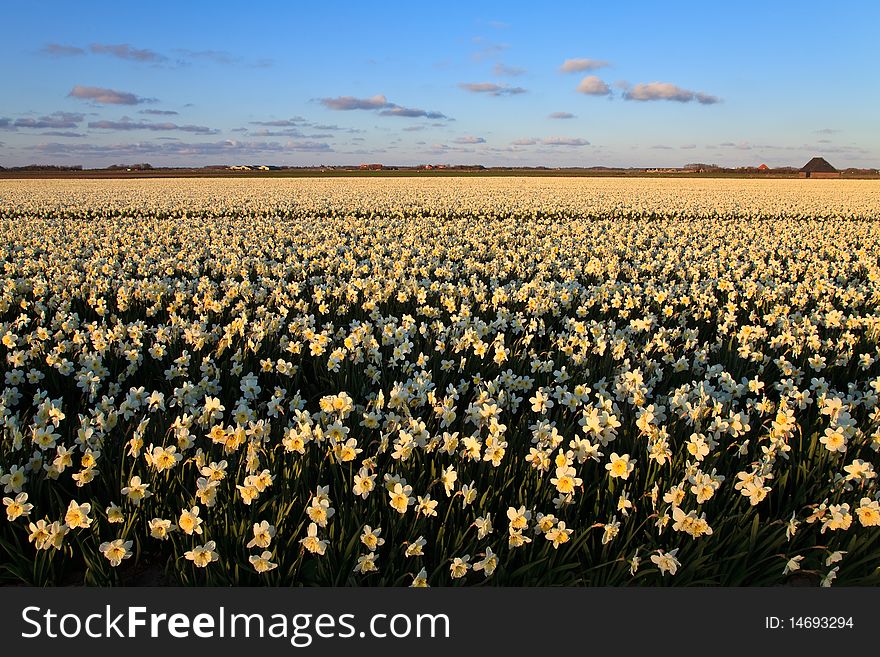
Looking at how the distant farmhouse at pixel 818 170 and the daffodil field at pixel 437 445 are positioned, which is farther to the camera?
the distant farmhouse at pixel 818 170

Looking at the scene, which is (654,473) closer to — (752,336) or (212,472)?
(212,472)

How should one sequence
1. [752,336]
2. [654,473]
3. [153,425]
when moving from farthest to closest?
[752,336]
[153,425]
[654,473]

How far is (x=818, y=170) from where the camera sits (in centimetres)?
12738

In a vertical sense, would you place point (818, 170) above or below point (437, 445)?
above

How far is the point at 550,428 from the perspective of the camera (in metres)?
3.98

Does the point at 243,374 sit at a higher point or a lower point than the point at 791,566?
higher

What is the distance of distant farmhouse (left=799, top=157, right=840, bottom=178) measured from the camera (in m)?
115

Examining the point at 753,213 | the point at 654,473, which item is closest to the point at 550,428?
the point at 654,473

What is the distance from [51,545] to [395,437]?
2.14 m

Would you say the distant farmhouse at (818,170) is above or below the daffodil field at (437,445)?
above

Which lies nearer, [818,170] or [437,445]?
[437,445]

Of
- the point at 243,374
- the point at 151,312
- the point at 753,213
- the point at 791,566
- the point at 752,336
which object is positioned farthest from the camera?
the point at 753,213

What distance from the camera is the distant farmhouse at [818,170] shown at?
11497 centimetres

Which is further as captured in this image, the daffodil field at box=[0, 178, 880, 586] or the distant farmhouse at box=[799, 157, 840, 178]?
the distant farmhouse at box=[799, 157, 840, 178]
